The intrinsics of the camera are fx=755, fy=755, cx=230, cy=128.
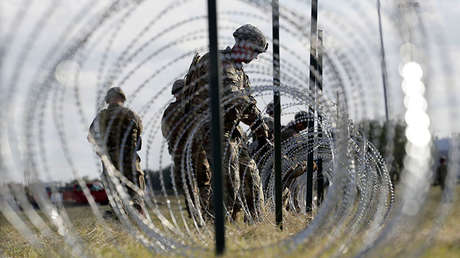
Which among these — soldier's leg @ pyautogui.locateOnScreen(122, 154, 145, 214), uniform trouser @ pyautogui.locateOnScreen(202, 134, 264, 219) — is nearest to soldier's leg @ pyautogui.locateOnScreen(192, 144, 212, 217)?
uniform trouser @ pyautogui.locateOnScreen(202, 134, 264, 219)

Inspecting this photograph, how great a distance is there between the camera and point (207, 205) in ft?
23.5

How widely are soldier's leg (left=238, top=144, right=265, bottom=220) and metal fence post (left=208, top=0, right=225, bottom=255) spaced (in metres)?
2.57

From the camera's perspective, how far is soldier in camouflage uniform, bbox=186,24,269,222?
6027 millimetres

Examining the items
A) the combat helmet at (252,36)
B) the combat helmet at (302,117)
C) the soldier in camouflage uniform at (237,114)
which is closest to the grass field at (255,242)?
the soldier in camouflage uniform at (237,114)

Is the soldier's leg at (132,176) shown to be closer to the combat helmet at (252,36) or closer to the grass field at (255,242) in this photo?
the grass field at (255,242)

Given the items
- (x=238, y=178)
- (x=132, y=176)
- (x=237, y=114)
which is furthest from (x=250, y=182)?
(x=132, y=176)

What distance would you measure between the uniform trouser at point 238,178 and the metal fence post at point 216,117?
225 cm

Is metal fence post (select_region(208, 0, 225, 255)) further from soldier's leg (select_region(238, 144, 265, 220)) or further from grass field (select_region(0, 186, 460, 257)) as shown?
soldier's leg (select_region(238, 144, 265, 220))

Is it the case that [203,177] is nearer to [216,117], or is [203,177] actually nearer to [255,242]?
[255,242]

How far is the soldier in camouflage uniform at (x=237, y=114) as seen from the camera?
603 cm

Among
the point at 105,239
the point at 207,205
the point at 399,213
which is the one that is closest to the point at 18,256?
the point at 105,239

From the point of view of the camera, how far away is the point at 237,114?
20.5 feet

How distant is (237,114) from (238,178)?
57 cm

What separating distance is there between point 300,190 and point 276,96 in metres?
5.19
